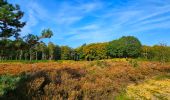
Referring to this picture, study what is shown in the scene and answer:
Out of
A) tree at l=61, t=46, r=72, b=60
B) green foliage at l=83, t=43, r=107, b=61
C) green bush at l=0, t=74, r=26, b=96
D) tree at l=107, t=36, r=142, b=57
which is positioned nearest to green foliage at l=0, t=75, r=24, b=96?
green bush at l=0, t=74, r=26, b=96

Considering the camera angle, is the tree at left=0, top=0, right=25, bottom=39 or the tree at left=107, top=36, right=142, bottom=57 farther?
the tree at left=107, top=36, right=142, bottom=57

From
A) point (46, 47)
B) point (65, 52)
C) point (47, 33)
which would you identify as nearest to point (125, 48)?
point (65, 52)

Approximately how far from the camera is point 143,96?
12.5 meters

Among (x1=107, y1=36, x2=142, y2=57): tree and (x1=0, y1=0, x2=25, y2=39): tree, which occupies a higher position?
(x1=107, y1=36, x2=142, y2=57): tree

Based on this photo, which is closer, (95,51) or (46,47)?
(46,47)

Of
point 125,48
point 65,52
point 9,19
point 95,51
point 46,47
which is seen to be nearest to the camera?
point 9,19

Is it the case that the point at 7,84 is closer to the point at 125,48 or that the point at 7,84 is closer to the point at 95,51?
the point at 125,48

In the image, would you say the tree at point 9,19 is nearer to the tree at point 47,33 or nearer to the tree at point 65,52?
the tree at point 47,33

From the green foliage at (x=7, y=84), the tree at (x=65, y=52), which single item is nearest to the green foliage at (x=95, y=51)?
the tree at (x=65, y=52)

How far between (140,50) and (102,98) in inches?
4990

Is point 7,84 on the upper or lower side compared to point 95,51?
lower

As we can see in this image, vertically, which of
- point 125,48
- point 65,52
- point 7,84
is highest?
point 125,48

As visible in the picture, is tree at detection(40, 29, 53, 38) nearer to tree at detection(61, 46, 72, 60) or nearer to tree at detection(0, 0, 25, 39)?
tree at detection(0, 0, 25, 39)

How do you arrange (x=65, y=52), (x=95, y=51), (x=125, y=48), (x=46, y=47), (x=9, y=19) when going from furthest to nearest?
(x=65, y=52) → (x=95, y=51) → (x=125, y=48) → (x=46, y=47) → (x=9, y=19)
